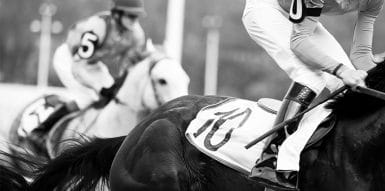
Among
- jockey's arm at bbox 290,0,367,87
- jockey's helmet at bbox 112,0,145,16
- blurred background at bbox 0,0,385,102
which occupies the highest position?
jockey's arm at bbox 290,0,367,87

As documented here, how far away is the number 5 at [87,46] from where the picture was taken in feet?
29.8

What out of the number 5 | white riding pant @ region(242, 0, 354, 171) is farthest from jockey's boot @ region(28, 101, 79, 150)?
white riding pant @ region(242, 0, 354, 171)

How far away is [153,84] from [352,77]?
4.87 metres

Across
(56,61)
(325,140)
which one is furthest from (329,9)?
(56,61)

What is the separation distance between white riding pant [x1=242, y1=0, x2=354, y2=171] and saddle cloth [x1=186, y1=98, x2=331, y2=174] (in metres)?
0.10

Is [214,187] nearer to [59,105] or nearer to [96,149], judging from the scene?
[96,149]

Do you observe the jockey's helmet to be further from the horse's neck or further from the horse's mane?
the horse's mane

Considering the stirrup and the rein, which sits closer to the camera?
the rein

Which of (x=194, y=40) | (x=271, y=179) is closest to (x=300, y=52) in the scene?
(x=271, y=179)

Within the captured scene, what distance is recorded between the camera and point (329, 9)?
4465mm

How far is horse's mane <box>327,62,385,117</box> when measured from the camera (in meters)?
4.32

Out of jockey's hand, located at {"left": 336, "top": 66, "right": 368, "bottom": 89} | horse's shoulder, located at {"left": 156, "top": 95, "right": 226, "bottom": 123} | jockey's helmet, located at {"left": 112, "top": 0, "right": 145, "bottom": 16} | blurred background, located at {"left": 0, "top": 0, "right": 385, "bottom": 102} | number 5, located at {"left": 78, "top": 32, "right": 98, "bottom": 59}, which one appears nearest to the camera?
jockey's hand, located at {"left": 336, "top": 66, "right": 368, "bottom": 89}

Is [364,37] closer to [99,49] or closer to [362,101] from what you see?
[362,101]

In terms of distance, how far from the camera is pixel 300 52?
4258mm
